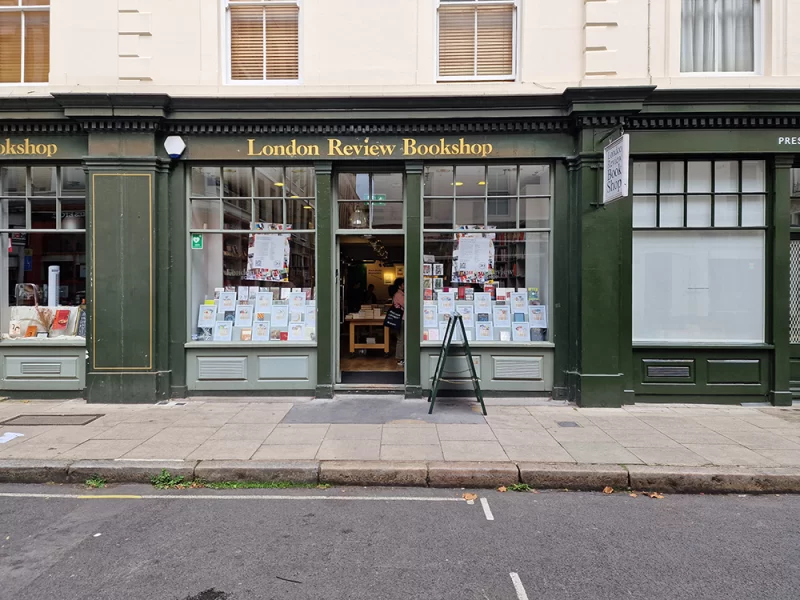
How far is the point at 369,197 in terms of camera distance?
866 centimetres

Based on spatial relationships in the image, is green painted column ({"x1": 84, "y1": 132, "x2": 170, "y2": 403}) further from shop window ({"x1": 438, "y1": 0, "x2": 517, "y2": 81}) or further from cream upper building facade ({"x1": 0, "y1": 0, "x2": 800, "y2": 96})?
shop window ({"x1": 438, "y1": 0, "x2": 517, "y2": 81})

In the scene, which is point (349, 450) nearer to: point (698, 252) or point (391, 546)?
point (391, 546)

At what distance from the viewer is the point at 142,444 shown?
239 inches

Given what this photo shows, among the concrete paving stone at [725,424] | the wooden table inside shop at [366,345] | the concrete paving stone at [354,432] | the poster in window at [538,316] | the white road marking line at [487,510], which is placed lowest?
the white road marking line at [487,510]

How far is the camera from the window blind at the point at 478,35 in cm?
847

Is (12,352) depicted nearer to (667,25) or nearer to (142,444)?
(142,444)

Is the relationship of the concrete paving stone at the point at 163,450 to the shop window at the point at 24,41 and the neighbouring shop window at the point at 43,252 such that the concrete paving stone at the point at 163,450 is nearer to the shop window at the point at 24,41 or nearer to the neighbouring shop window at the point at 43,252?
the neighbouring shop window at the point at 43,252

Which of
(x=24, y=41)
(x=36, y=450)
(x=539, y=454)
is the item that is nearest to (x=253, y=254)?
(x=36, y=450)

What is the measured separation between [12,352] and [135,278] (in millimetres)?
2603

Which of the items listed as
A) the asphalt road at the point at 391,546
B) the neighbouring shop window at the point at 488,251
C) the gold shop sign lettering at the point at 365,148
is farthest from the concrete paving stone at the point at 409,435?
the gold shop sign lettering at the point at 365,148

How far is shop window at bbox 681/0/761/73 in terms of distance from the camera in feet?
27.7

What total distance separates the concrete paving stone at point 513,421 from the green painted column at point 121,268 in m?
5.51

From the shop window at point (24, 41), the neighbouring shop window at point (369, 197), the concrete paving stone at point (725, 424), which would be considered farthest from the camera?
the neighbouring shop window at point (369, 197)

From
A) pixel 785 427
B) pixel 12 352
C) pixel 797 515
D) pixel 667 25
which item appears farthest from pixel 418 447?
pixel 667 25
